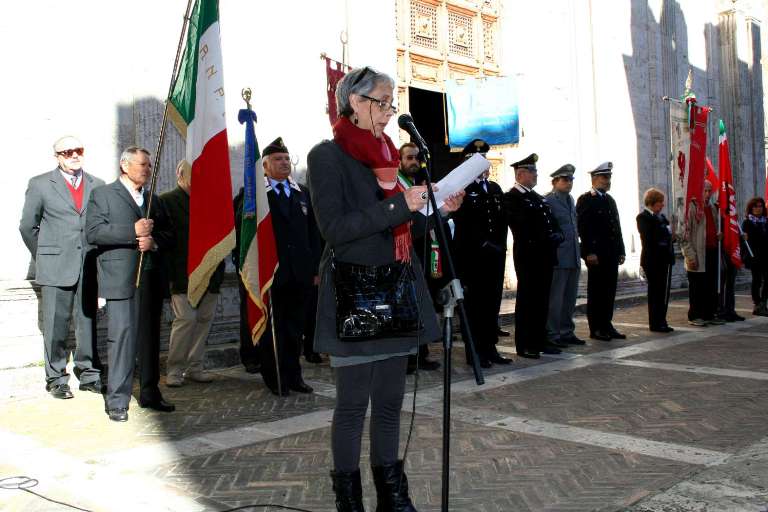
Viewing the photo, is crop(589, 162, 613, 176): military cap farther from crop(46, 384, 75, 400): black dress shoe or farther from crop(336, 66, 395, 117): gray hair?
crop(336, 66, 395, 117): gray hair

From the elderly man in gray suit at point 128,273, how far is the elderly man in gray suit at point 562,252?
182 inches

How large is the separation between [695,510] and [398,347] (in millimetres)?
1452

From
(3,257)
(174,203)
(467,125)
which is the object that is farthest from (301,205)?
(467,125)

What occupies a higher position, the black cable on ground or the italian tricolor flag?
the italian tricolor flag

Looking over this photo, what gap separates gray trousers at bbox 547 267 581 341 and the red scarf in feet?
18.9

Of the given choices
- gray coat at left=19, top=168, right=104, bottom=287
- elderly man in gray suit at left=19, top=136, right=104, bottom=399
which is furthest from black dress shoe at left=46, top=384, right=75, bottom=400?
gray coat at left=19, top=168, right=104, bottom=287

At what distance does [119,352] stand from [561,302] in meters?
5.15

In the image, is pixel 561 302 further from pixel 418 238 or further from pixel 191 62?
pixel 191 62

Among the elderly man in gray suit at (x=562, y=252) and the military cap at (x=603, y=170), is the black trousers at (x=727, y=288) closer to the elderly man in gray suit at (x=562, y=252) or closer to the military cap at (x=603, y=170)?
the military cap at (x=603, y=170)

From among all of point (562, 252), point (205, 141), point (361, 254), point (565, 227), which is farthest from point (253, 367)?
point (361, 254)

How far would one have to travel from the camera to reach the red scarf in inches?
117

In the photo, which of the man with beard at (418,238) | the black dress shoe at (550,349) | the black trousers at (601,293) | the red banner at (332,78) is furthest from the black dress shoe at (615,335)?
the red banner at (332,78)

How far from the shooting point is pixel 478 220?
716 cm

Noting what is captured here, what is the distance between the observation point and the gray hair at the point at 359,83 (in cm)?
297
